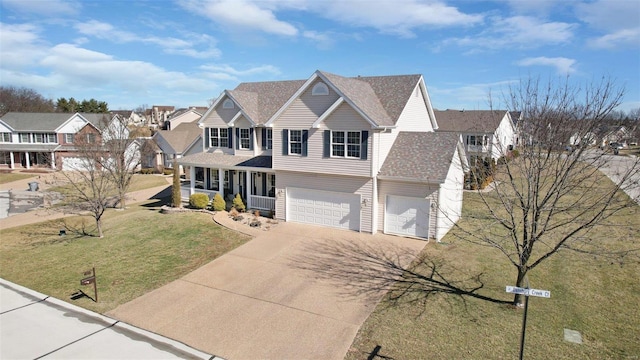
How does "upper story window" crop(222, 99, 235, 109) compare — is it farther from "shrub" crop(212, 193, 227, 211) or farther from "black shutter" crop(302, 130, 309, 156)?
"black shutter" crop(302, 130, 309, 156)

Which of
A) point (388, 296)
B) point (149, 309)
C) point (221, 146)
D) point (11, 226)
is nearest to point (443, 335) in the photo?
point (388, 296)

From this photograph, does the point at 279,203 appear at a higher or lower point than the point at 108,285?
higher

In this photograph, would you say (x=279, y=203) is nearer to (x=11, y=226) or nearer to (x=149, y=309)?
(x=149, y=309)

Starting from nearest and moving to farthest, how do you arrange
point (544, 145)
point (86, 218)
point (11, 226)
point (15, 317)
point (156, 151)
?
point (544, 145) → point (15, 317) → point (11, 226) → point (86, 218) → point (156, 151)

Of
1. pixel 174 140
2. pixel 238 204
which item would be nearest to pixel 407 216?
pixel 238 204

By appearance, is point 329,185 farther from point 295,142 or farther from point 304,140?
point 295,142
